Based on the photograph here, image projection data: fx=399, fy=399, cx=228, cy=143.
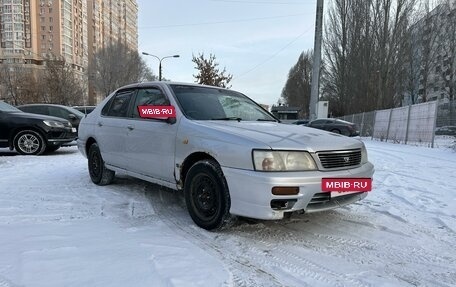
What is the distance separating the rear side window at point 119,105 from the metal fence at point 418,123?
44.9 ft

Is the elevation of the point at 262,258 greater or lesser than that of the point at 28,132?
lesser

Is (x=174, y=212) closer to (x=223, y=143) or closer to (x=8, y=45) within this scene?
(x=223, y=143)

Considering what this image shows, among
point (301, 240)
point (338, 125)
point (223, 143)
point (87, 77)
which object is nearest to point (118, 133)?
point (223, 143)

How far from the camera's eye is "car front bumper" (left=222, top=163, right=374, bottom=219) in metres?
3.51

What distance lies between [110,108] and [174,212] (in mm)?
2178

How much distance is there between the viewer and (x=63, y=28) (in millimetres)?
84312

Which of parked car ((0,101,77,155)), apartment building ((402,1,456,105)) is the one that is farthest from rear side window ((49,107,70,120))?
apartment building ((402,1,456,105))

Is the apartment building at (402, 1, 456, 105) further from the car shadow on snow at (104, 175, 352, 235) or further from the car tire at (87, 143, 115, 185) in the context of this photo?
the car shadow on snow at (104, 175, 352, 235)

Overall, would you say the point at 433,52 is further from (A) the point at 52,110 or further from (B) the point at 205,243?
(B) the point at 205,243

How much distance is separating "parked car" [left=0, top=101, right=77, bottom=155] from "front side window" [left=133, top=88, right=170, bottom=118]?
18.8 ft

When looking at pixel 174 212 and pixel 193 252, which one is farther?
pixel 174 212

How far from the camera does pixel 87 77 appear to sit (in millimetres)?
60844

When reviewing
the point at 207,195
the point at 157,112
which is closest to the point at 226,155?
the point at 207,195

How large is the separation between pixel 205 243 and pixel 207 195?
0.52 meters
